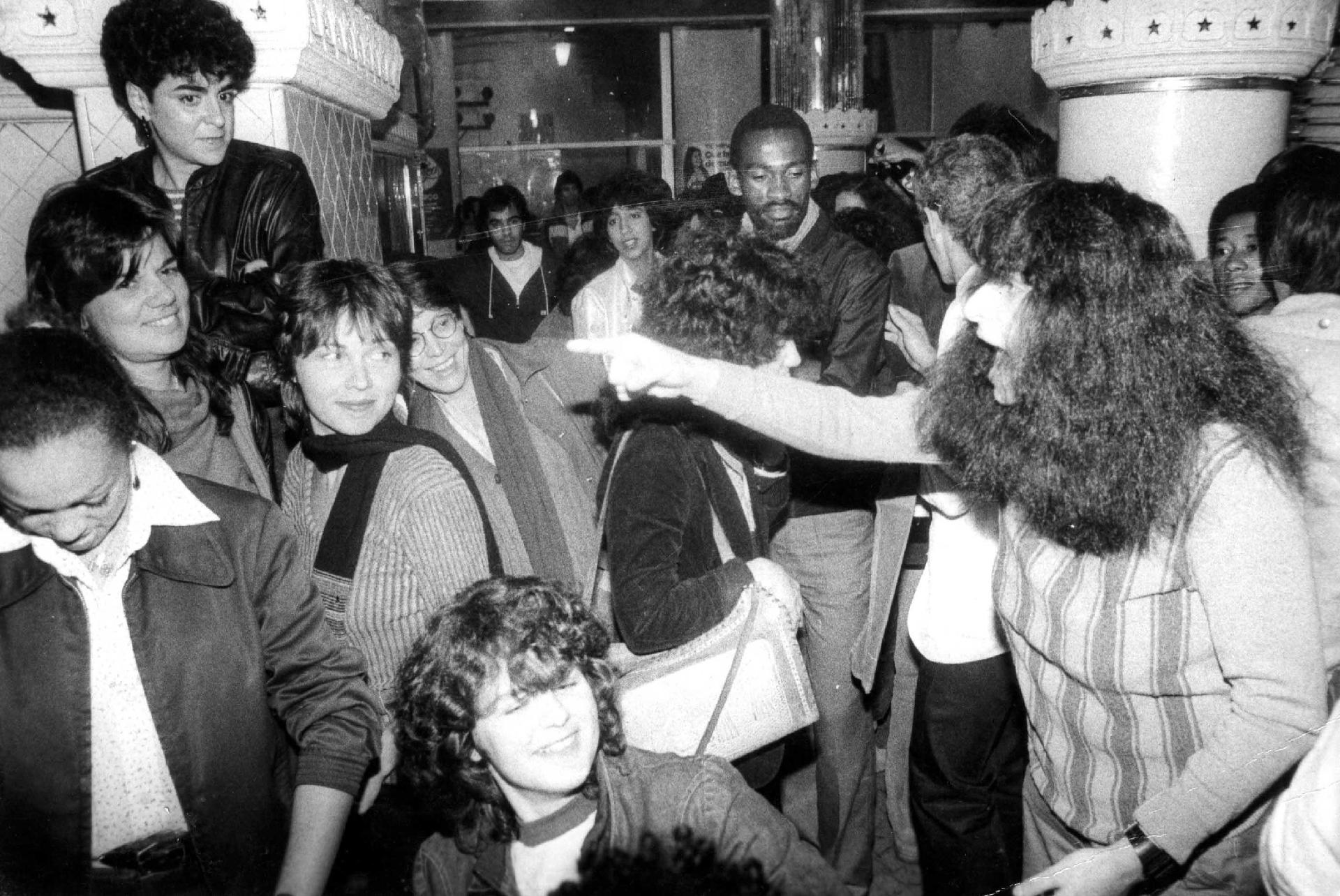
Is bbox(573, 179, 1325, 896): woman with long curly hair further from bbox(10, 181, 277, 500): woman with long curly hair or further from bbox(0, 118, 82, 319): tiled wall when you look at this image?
bbox(0, 118, 82, 319): tiled wall

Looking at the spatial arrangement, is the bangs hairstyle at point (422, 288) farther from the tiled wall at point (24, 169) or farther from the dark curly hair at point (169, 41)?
the tiled wall at point (24, 169)

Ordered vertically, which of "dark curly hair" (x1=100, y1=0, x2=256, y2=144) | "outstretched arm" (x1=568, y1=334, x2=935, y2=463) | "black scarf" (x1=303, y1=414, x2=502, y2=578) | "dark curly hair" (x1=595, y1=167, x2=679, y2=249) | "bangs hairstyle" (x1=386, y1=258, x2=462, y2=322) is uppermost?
"dark curly hair" (x1=100, y1=0, x2=256, y2=144)

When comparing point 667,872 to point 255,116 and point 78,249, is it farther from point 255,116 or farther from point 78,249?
point 255,116

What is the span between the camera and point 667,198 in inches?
160

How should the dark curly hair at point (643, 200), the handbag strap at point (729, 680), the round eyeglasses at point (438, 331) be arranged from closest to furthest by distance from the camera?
the handbag strap at point (729, 680) → the round eyeglasses at point (438, 331) → the dark curly hair at point (643, 200)

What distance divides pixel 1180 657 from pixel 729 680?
2.52 ft

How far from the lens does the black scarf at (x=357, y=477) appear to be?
1840mm

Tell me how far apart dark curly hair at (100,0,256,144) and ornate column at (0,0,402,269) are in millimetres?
220

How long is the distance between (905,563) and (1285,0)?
5.81ft

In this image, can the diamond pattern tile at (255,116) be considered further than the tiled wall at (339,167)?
No

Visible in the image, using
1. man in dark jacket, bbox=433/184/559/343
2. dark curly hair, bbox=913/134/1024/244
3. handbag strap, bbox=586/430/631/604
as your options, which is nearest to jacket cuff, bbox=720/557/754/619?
handbag strap, bbox=586/430/631/604

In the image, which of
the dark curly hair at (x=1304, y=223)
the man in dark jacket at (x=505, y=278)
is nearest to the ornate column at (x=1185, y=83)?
the dark curly hair at (x=1304, y=223)

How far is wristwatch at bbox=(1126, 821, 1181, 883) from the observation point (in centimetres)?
125

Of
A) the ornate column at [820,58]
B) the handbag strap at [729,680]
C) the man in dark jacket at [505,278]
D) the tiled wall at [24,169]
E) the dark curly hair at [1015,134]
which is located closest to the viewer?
the handbag strap at [729,680]
